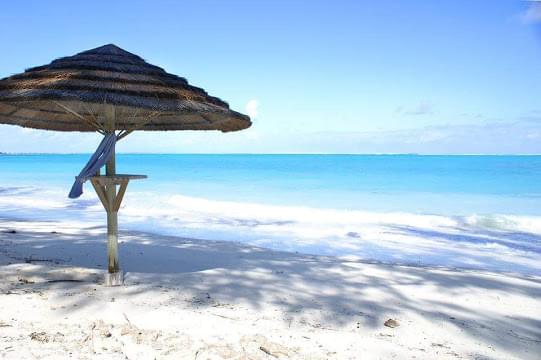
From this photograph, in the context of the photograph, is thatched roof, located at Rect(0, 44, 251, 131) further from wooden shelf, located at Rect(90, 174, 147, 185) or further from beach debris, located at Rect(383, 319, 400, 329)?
beach debris, located at Rect(383, 319, 400, 329)

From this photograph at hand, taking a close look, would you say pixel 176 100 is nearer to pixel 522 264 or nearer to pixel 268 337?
pixel 268 337

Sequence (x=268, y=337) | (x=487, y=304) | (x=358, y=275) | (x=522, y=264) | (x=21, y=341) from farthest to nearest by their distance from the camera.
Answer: (x=522, y=264)
(x=358, y=275)
(x=487, y=304)
(x=268, y=337)
(x=21, y=341)

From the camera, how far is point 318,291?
4.46 metres

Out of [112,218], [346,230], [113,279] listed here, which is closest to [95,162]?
[112,218]

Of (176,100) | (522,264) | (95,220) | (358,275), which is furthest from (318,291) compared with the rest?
(95,220)

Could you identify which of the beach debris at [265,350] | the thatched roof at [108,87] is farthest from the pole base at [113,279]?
the beach debris at [265,350]

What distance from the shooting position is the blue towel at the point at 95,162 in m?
3.64

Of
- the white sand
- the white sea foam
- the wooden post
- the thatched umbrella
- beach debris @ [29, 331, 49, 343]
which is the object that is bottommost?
the white sea foam

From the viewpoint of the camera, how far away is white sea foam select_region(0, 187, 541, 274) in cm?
771

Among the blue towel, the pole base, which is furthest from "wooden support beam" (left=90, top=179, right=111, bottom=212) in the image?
the pole base

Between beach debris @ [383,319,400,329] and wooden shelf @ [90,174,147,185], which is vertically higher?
wooden shelf @ [90,174,147,185]

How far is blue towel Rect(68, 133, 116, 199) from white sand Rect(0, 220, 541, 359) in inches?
38.2

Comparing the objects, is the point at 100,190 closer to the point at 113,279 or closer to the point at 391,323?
the point at 113,279

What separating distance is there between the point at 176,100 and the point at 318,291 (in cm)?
242
